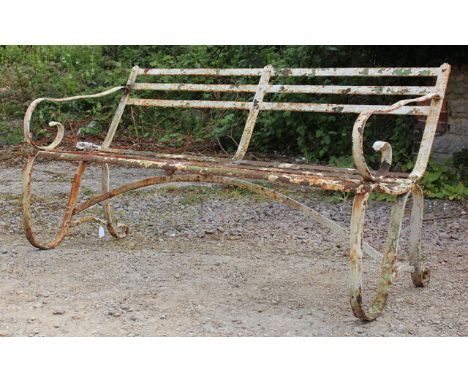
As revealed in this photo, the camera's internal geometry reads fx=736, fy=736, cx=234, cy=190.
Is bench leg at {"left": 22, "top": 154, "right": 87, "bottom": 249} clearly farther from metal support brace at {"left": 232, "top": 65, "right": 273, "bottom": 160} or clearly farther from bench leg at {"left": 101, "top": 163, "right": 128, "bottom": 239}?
metal support brace at {"left": 232, "top": 65, "right": 273, "bottom": 160}

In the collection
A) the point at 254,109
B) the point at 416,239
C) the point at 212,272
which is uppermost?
the point at 254,109

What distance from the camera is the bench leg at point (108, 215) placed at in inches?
173

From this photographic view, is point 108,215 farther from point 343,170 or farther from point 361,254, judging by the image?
point 361,254

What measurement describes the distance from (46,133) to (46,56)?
2.15 m

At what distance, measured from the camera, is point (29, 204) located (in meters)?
4.14

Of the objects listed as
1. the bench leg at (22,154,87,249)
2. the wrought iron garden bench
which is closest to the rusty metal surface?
the wrought iron garden bench

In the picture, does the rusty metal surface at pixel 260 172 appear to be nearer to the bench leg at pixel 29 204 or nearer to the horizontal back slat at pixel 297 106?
the bench leg at pixel 29 204

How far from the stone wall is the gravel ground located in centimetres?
57

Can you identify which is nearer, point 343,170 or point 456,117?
point 343,170

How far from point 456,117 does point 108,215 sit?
2.80 metres

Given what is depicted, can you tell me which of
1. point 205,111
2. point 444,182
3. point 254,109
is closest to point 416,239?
point 254,109

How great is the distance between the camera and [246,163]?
3.92 m

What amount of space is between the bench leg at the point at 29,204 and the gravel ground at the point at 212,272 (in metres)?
0.08

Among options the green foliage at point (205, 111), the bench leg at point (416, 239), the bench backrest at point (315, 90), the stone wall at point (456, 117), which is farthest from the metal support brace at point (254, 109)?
the stone wall at point (456, 117)
